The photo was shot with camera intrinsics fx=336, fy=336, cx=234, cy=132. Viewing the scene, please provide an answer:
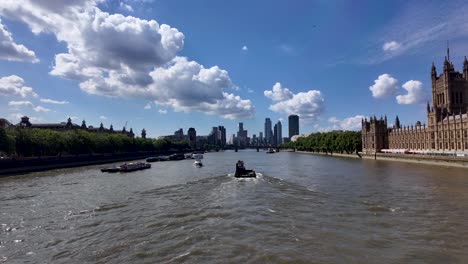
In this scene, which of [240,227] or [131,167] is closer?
[240,227]

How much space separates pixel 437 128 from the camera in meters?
129

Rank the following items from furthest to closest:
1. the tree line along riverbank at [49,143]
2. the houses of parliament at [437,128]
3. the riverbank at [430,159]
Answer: the houses of parliament at [437,128] < the tree line along riverbank at [49,143] < the riverbank at [430,159]

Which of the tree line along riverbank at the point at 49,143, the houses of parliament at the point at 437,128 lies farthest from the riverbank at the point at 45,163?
the houses of parliament at the point at 437,128

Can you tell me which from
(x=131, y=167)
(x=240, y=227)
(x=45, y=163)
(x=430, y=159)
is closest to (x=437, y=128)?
(x=430, y=159)

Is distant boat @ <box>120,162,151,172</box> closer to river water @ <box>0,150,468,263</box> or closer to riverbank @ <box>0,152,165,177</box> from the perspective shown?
riverbank @ <box>0,152,165,177</box>

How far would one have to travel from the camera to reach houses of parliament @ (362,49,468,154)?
117188mm

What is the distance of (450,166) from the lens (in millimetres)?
84625

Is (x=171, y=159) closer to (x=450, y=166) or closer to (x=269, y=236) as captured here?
(x=450, y=166)

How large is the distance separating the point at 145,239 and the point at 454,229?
839 inches

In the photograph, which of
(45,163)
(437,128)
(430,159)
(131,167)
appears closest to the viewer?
(131,167)

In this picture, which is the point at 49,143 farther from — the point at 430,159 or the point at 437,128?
the point at 437,128

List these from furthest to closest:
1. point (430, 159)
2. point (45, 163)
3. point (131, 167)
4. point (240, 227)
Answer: point (430, 159)
point (45, 163)
point (131, 167)
point (240, 227)

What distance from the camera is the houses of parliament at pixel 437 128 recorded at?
11719cm

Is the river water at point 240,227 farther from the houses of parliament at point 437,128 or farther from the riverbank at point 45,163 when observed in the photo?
the houses of parliament at point 437,128
